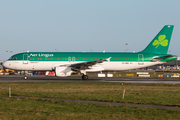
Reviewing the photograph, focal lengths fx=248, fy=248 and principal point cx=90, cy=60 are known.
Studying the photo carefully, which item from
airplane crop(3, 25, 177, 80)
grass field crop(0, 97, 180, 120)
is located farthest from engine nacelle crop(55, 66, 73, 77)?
grass field crop(0, 97, 180, 120)

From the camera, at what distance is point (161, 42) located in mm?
47312

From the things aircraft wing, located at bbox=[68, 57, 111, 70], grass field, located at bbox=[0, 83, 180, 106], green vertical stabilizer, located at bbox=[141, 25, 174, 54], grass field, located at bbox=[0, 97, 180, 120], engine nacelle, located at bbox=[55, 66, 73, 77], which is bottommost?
grass field, located at bbox=[0, 97, 180, 120]

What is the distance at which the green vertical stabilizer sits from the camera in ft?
155

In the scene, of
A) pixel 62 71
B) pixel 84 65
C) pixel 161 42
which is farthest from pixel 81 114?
pixel 161 42

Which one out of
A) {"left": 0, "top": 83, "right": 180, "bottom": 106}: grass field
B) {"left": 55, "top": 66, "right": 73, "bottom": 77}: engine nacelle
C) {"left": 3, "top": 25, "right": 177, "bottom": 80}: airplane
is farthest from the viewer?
{"left": 3, "top": 25, "right": 177, "bottom": 80}: airplane

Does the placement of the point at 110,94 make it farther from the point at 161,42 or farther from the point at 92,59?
the point at 161,42

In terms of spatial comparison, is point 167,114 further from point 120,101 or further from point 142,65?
point 142,65

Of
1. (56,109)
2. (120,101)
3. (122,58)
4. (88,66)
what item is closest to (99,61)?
(88,66)

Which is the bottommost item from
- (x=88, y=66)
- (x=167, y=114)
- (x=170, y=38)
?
(x=167, y=114)

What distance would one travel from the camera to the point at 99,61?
42250 mm

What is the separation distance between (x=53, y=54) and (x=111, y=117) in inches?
1311

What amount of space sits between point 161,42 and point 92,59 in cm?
1370

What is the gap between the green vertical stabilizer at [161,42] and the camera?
4728 centimetres

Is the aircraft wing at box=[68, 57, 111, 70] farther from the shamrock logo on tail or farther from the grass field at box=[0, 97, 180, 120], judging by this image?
the grass field at box=[0, 97, 180, 120]
